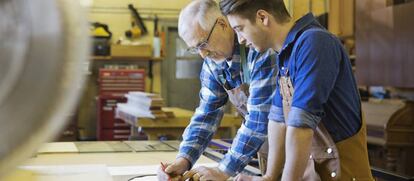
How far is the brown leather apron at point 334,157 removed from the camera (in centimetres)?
142

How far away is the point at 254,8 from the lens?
1.46 m

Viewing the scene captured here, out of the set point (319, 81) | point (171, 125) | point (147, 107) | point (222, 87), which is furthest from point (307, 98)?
point (147, 107)

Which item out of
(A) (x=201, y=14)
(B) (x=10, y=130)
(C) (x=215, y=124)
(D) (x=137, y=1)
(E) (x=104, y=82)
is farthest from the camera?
(D) (x=137, y=1)

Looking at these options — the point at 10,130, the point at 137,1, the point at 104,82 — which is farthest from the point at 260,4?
the point at 137,1

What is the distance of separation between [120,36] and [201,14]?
6.40 metres

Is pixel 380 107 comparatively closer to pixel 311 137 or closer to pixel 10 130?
pixel 311 137

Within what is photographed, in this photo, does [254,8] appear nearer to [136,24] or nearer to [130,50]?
[130,50]

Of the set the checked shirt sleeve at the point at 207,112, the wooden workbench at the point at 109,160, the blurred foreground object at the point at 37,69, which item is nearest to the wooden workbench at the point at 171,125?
the wooden workbench at the point at 109,160

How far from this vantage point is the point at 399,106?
4.23 metres

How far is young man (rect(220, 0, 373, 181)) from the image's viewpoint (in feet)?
4.31

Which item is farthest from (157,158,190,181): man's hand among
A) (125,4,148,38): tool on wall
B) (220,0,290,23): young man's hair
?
(125,4,148,38): tool on wall

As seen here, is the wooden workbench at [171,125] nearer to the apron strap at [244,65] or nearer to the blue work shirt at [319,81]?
the apron strap at [244,65]

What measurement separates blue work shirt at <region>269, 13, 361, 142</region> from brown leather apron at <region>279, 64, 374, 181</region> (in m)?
0.02

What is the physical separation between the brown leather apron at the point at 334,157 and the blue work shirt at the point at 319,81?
2 centimetres
